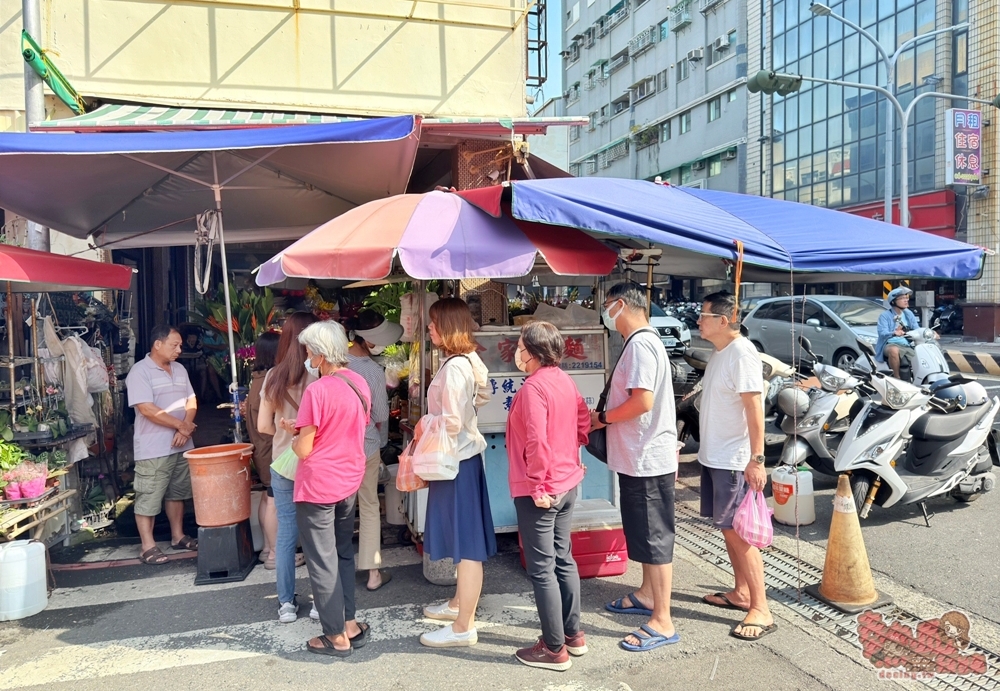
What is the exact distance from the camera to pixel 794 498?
17.8 feet

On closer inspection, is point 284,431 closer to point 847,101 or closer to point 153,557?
point 153,557

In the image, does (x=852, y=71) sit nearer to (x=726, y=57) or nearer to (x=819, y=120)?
(x=819, y=120)

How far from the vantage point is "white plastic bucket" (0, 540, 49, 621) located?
13.1 feet

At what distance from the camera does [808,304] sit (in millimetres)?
13992

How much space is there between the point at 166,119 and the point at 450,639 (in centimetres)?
528

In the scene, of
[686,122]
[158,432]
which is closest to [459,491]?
[158,432]

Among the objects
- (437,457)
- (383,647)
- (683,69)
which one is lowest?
(383,647)

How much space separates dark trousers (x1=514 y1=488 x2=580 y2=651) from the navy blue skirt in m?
0.30

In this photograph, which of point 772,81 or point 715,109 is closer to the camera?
point 772,81

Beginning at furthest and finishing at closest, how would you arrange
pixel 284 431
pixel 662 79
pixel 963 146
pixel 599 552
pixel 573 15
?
pixel 573 15, pixel 662 79, pixel 963 146, pixel 599 552, pixel 284 431

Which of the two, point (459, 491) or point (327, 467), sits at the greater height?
point (327, 467)

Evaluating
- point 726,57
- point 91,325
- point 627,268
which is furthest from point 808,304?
point 726,57

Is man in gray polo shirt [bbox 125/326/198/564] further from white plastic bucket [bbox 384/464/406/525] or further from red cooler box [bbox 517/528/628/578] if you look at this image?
red cooler box [bbox 517/528/628/578]

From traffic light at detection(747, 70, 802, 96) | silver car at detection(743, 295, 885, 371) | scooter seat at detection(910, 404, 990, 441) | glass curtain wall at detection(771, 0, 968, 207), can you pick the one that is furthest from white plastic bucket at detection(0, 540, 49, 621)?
glass curtain wall at detection(771, 0, 968, 207)
